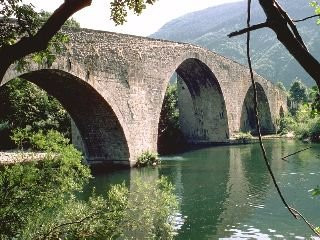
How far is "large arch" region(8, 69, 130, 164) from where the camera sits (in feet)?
61.9

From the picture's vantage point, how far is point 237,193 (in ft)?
50.4

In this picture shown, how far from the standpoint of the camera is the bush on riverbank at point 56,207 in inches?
274

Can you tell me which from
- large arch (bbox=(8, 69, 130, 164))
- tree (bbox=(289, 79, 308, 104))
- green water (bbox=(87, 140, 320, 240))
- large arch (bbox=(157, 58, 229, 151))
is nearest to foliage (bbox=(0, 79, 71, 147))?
large arch (bbox=(8, 69, 130, 164))

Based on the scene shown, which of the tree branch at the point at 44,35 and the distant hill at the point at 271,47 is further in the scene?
the distant hill at the point at 271,47

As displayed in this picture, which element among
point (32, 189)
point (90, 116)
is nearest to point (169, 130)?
point (90, 116)

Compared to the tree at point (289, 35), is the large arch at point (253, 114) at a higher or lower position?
higher

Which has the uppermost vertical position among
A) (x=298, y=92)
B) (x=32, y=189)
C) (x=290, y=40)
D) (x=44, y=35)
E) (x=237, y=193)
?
(x=298, y=92)

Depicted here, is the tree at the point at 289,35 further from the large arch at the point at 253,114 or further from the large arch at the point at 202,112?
the large arch at the point at 253,114

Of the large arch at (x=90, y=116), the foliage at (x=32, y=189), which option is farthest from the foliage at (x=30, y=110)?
the foliage at (x=32, y=189)

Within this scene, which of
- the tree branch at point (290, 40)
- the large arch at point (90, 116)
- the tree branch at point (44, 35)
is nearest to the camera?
the tree branch at point (290, 40)

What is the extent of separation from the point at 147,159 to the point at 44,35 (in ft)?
61.8

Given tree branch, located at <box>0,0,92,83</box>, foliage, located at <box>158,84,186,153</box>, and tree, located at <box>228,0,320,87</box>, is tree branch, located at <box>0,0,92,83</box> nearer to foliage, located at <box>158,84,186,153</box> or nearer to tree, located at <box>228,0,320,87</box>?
tree, located at <box>228,0,320,87</box>

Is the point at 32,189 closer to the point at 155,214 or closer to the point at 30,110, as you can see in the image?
the point at 155,214

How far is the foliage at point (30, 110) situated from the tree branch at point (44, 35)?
20909mm
